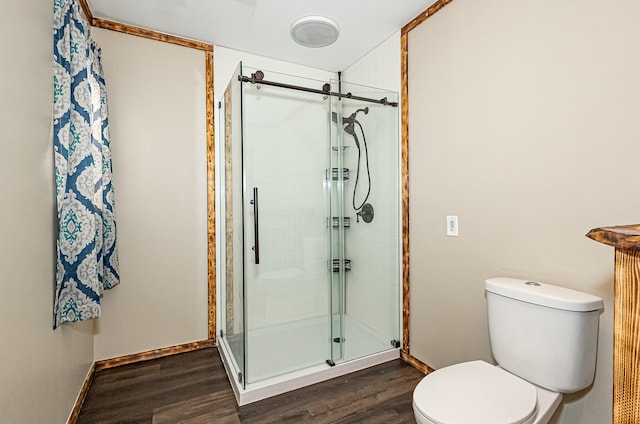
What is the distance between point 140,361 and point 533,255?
8.88 ft

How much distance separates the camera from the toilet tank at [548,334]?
1.28m

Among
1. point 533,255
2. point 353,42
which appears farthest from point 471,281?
point 353,42

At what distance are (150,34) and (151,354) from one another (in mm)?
2433

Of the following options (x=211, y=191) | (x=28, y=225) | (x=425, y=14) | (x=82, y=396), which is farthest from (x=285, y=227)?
(x=425, y=14)

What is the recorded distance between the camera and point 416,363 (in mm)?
2293

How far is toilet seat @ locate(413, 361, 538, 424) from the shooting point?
3.75 ft

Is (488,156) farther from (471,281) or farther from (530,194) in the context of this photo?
(471,281)

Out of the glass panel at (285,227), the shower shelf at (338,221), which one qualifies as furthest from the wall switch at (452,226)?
the glass panel at (285,227)

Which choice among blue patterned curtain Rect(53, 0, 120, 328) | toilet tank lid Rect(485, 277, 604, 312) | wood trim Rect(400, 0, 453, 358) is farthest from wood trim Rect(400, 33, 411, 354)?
blue patterned curtain Rect(53, 0, 120, 328)

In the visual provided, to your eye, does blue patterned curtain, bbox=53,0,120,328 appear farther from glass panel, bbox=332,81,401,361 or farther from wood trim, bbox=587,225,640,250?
wood trim, bbox=587,225,640,250

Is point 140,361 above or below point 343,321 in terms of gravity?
below

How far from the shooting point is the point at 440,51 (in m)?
2.09

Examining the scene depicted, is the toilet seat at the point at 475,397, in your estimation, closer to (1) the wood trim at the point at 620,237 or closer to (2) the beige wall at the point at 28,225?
(1) the wood trim at the point at 620,237

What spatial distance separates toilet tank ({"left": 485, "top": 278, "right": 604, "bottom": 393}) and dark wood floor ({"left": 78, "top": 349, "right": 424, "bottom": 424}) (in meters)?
0.71
